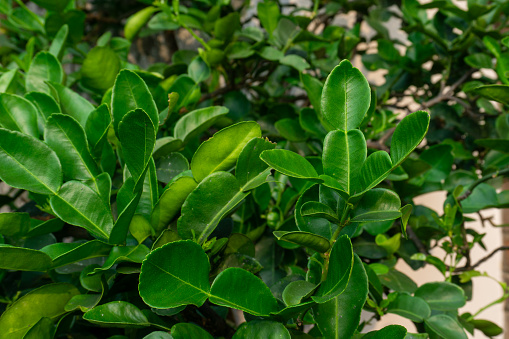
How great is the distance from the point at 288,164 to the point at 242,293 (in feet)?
0.31

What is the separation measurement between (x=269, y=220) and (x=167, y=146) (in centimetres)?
14

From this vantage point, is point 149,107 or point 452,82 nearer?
point 149,107

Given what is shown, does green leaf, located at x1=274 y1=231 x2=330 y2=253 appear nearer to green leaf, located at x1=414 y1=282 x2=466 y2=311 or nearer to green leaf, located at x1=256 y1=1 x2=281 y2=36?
green leaf, located at x1=414 y1=282 x2=466 y2=311

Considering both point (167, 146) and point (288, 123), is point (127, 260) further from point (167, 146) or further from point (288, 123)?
point (288, 123)

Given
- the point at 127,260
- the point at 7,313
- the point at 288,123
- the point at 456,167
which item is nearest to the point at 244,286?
the point at 127,260

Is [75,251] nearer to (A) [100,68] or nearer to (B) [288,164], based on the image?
(B) [288,164]

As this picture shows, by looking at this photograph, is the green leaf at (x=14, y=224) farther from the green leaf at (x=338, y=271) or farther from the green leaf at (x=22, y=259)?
the green leaf at (x=338, y=271)

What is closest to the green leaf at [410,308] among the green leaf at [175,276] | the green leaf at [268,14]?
the green leaf at [175,276]

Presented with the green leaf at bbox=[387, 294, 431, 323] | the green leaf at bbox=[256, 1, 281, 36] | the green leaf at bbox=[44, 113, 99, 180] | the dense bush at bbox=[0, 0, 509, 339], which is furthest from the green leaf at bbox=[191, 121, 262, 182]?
the green leaf at bbox=[256, 1, 281, 36]

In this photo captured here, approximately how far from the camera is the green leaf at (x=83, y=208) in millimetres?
326

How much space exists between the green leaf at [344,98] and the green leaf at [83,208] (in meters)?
0.19

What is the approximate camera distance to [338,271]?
0.88ft

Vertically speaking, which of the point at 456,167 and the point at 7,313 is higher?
the point at 7,313

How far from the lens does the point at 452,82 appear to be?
29.7 inches
